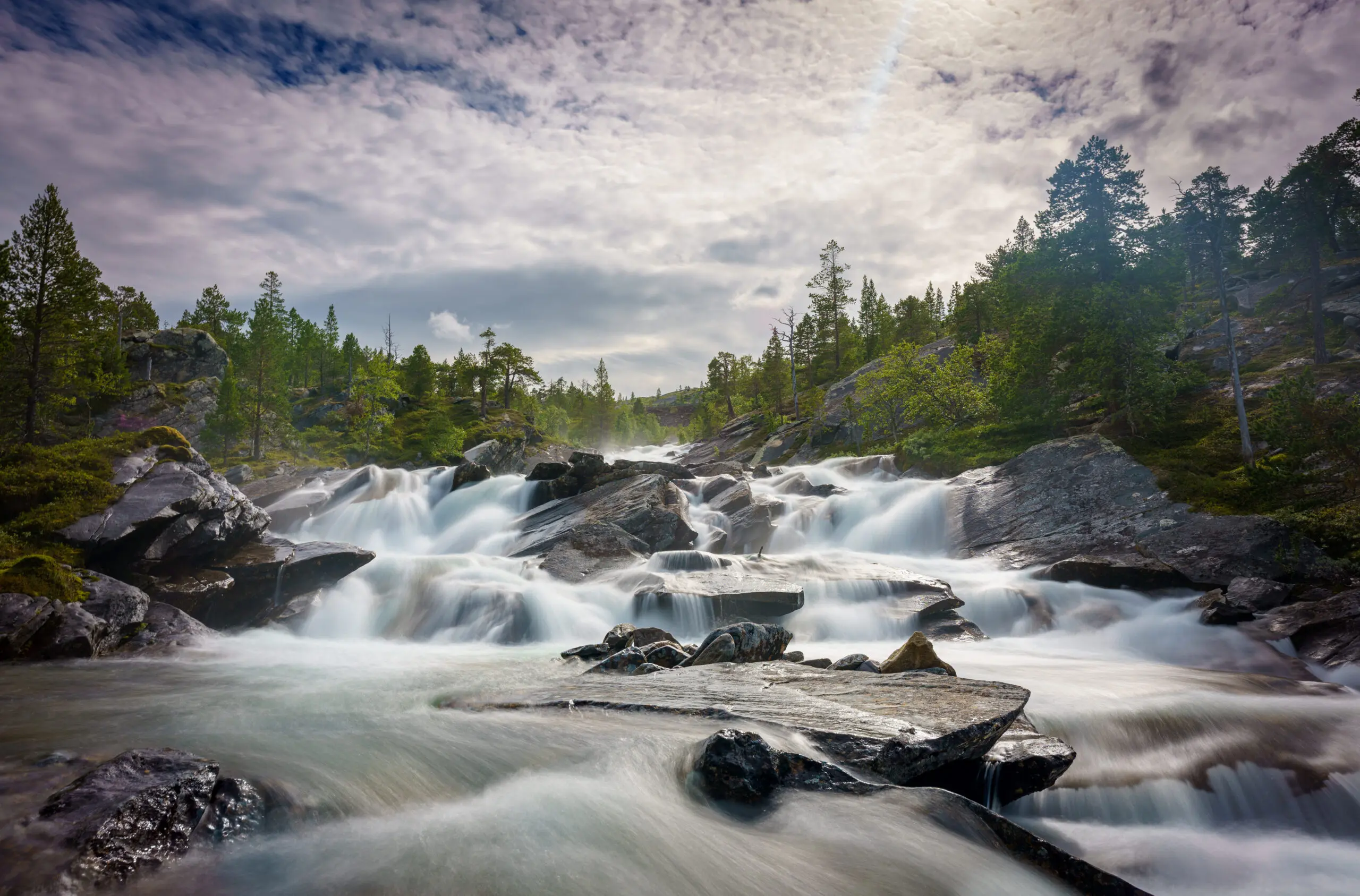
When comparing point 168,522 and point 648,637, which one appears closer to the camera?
point 648,637

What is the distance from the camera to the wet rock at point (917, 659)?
9.59 meters

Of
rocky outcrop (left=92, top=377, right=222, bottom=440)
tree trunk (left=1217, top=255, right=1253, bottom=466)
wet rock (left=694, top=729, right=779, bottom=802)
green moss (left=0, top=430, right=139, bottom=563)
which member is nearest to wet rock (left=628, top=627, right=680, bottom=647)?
wet rock (left=694, top=729, right=779, bottom=802)

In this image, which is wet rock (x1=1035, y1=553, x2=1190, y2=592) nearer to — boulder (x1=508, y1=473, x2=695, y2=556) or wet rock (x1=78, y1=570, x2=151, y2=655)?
boulder (x1=508, y1=473, x2=695, y2=556)

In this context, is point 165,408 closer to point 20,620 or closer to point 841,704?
point 20,620

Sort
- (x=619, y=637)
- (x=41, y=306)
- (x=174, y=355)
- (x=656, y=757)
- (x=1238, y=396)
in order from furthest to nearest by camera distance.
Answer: (x=174, y=355), (x=41, y=306), (x=1238, y=396), (x=619, y=637), (x=656, y=757)

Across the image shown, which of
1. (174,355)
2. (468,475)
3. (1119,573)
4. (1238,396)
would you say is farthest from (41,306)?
(1238,396)

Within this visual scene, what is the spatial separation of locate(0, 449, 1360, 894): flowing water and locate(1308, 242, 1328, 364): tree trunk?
28.6m

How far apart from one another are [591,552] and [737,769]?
16007 millimetres

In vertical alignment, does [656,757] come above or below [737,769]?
below

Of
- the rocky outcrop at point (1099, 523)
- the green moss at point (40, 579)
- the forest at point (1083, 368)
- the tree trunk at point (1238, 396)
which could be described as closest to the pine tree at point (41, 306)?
the forest at point (1083, 368)

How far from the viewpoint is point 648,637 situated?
43.0 feet

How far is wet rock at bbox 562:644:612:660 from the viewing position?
40.5 ft

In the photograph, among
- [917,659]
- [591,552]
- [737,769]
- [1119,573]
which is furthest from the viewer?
[591,552]

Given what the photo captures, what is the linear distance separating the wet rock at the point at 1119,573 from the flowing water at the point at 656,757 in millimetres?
461
